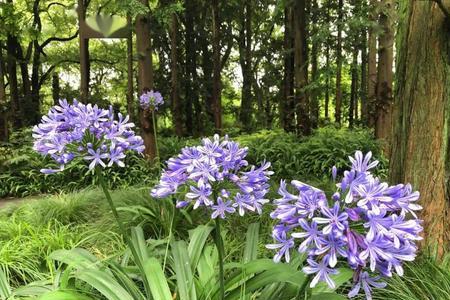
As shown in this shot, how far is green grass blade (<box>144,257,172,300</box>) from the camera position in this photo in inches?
80.5

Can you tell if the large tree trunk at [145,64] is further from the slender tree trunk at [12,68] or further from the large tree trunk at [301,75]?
the slender tree trunk at [12,68]

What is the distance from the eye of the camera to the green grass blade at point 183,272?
2191mm

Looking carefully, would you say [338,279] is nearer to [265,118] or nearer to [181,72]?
[181,72]

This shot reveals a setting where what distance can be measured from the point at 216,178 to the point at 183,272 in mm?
833

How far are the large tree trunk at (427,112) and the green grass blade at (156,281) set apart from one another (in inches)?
69.7

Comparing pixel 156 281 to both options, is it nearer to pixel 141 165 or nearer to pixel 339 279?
pixel 339 279

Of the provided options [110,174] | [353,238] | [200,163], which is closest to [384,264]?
[353,238]

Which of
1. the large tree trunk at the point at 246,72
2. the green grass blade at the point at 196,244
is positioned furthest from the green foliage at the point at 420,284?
the large tree trunk at the point at 246,72

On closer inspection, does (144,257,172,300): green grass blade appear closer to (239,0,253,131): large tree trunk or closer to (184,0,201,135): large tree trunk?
(184,0,201,135): large tree trunk

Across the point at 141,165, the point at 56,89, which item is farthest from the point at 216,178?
the point at 56,89

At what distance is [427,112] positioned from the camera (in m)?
2.82

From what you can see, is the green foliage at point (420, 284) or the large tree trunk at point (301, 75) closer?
the green foliage at point (420, 284)

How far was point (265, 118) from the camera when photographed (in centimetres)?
1811

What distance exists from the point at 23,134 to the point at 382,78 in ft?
25.3
